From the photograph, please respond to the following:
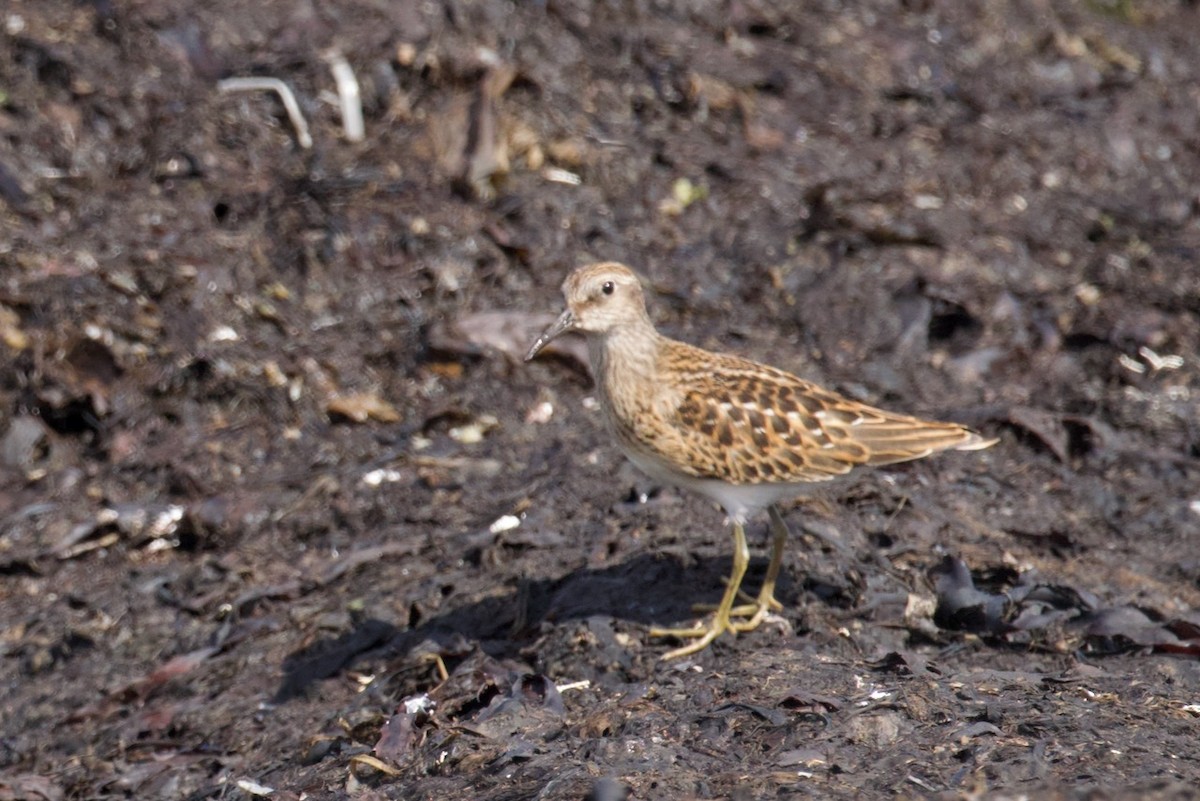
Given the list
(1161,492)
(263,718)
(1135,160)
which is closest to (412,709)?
(263,718)

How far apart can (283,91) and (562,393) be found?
2722mm

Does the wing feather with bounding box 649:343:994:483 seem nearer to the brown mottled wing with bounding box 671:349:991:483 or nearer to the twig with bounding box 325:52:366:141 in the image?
the brown mottled wing with bounding box 671:349:991:483

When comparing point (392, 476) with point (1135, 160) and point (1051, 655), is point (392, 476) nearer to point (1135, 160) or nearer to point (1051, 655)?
point (1051, 655)

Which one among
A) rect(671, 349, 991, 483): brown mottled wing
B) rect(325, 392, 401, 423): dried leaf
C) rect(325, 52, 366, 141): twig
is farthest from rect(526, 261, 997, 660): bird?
rect(325, 52, 366, 141): twig

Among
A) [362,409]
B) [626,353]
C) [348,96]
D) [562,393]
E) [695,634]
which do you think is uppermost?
[626,353]

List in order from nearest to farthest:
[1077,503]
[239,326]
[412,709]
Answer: [412,709] < [1077,503] < [239,326]

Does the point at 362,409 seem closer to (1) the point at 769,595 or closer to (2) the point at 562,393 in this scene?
(2) the point at 562,393

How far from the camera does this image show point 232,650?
255 inches

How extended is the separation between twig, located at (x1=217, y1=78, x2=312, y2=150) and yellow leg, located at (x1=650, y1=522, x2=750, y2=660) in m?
4.33

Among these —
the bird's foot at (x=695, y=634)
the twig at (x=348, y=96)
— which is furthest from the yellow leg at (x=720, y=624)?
the twig at (x=348, y=96)

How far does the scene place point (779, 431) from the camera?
5.81 m

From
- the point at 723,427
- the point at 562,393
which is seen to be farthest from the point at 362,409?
the point at 723,427

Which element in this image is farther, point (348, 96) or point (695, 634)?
point (348, 96)

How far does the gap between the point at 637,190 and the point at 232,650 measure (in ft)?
12.9
